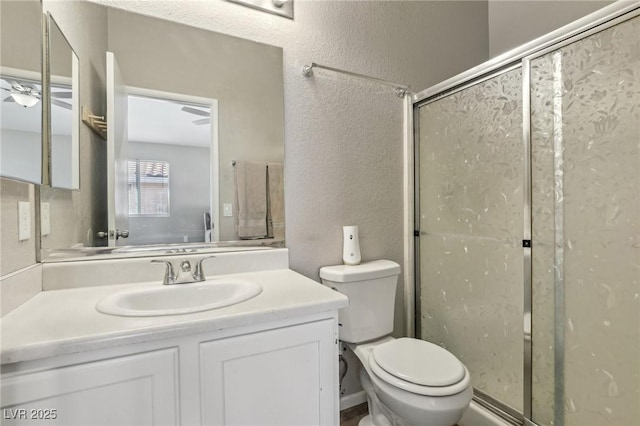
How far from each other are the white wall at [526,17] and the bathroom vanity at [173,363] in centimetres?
220

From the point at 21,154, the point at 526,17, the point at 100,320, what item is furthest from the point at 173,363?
the point at 526,17

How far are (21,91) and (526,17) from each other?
8.88 ft

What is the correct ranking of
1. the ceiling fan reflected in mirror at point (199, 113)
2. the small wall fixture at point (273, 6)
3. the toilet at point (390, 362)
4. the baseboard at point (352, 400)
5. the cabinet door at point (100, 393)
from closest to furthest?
the cabinet door at point (100, 393)
the toilet at point (390, 362)
the ceiling fan reflected in mirror at point (199, 113)
the small wall fixture at point (273, 6)
the baseboard at point (352, 400)

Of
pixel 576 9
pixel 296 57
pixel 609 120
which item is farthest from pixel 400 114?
pixel 576 9

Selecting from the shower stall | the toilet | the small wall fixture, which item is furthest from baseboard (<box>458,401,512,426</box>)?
the small wall fixture

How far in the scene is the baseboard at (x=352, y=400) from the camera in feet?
5.46

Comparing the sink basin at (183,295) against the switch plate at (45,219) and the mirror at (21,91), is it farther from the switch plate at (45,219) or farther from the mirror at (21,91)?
the mirror at (21,91)

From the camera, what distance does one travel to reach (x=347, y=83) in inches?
66.7

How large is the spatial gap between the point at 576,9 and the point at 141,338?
2678mm

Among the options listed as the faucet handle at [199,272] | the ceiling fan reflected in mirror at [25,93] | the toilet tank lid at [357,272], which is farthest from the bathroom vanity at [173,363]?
the ceiling fan reflected in mirror at [25,93]

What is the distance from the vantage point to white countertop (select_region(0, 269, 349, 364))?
0.69 metres

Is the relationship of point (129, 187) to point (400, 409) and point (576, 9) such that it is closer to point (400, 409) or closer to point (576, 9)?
point (400, 409)

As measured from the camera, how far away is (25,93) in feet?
3.09

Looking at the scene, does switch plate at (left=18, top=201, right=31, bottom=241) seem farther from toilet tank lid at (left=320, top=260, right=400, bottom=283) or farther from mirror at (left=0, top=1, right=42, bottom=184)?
toilet tank lid at (left=320, top=260, right=400, bottom=283)
